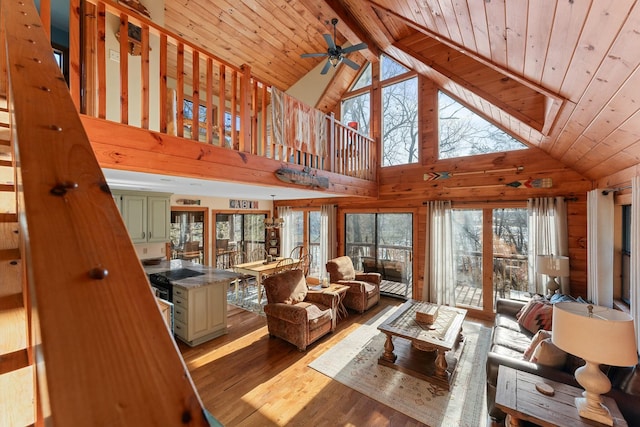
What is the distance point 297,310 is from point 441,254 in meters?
2.88

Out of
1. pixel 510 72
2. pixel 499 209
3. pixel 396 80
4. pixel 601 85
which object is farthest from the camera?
pixel 396 80

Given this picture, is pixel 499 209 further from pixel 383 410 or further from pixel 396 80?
pixel 383 410

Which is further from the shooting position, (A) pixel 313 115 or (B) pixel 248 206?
(B) pixel 248 206

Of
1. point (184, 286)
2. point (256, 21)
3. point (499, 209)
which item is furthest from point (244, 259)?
point (499, 209)

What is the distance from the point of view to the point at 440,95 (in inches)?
201

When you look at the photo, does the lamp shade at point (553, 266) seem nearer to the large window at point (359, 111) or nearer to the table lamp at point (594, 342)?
the table lamp at point (594, 342)

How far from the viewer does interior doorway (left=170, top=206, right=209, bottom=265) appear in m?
5.75

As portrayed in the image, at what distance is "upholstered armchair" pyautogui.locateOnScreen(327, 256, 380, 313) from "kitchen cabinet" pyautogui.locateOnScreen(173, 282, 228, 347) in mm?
2071

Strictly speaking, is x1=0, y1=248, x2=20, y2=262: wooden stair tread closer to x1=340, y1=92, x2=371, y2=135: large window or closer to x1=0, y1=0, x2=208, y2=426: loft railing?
x1=0, y1=0, x2=208, y2=426: loft railing

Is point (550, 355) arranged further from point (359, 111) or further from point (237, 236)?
point (237, 236)

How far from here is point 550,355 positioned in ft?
7.51

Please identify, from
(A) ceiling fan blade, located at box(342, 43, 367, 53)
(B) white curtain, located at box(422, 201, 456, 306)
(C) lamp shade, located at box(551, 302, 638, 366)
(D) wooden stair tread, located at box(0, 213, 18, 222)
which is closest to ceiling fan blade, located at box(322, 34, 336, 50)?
(A) ceiling fan blade, located at box(342, 43, 367, 53)

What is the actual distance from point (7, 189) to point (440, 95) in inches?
226

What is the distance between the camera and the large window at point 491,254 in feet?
14.3
